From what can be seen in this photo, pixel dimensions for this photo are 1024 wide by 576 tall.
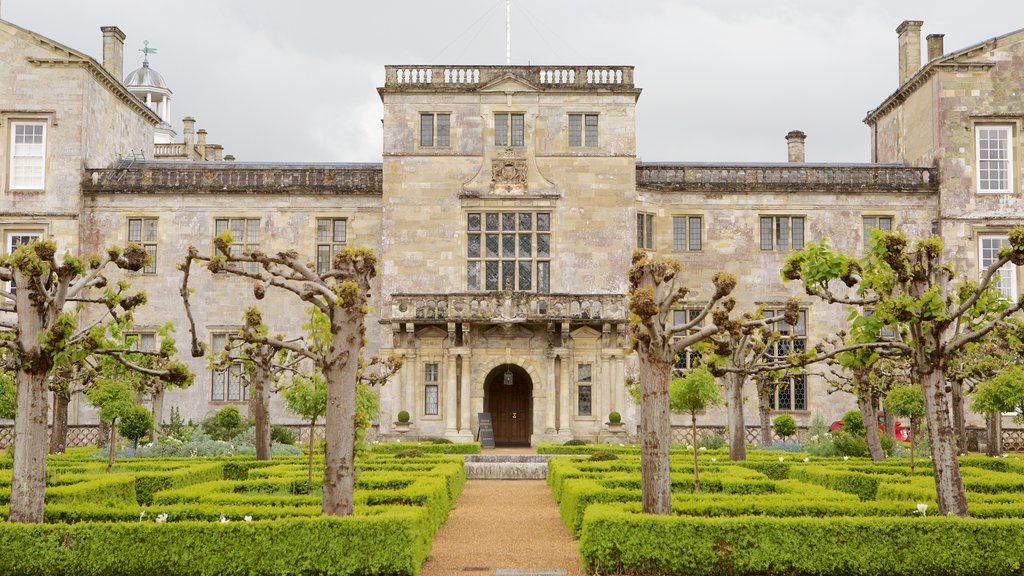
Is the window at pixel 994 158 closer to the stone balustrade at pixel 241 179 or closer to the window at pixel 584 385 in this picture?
the window at pixel 584 385

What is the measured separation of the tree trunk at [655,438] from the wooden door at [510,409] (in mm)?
23786

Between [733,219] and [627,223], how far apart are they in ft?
16.0

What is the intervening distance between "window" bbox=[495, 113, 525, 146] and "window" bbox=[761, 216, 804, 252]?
10.0 metres

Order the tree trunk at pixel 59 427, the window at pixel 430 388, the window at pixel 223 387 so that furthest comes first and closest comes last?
1. the window at pixel 223 387
2. the window at pixel 430 388
3. the tree trunk at pixel 59 427

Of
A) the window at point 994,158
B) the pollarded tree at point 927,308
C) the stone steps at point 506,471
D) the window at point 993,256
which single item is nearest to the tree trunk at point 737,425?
the stone steps at point 506,471

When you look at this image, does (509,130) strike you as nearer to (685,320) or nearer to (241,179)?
(685,320)

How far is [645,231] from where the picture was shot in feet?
136

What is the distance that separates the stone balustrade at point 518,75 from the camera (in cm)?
3994

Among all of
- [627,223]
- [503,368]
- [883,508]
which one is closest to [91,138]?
[503,368]

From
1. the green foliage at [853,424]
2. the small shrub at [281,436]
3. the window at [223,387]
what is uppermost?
Result: the window at [223,387]

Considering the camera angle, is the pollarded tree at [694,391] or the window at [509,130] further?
the window at [509,130]

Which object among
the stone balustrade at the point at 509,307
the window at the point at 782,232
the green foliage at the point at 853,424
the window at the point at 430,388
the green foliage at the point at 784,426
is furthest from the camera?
the window at the point at 782,232

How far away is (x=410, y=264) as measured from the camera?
3944 cm

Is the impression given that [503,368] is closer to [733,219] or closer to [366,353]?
[366,353]
